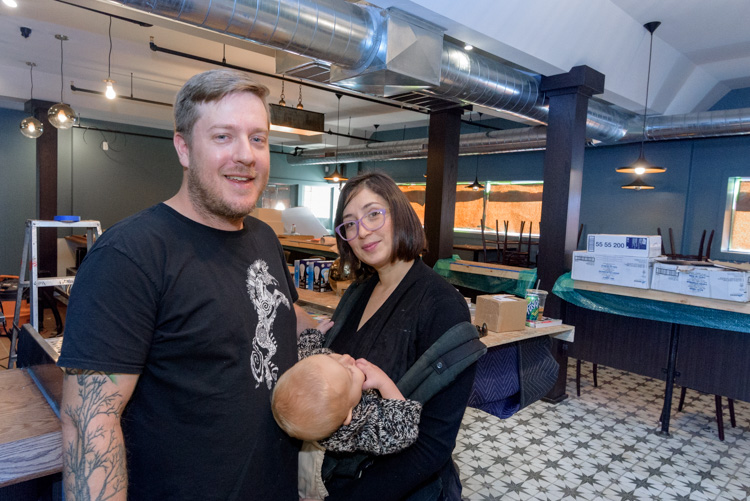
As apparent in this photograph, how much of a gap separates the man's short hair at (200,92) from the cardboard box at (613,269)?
362cm

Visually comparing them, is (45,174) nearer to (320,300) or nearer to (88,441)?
(320,300)

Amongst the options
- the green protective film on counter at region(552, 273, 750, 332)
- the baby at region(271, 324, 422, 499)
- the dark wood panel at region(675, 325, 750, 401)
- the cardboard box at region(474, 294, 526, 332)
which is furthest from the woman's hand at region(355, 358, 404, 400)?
the dark wood panel at region(675, 325, 750, 401)

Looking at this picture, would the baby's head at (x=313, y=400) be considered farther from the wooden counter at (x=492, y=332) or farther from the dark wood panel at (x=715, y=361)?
the dark wood panel at (x=715, y=361)

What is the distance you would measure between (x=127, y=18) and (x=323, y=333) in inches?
175

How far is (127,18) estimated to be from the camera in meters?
4.45

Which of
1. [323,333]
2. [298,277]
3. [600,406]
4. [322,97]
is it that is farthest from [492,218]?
[323,333]

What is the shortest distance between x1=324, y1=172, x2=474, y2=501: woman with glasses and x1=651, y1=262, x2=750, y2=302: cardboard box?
292 centimetres

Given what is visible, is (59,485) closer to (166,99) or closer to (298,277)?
(298,277)

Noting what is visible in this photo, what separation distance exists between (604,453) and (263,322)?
126 inches

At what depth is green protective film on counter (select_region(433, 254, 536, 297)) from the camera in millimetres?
4703

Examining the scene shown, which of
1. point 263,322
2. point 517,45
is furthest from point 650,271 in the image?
point 263,322

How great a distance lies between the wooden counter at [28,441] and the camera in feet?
3.28

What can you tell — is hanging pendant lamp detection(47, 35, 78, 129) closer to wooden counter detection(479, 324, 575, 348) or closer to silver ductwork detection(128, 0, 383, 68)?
silver ductwork detection(128, 0, 383, 68)

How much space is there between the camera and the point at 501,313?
9.11 feet
